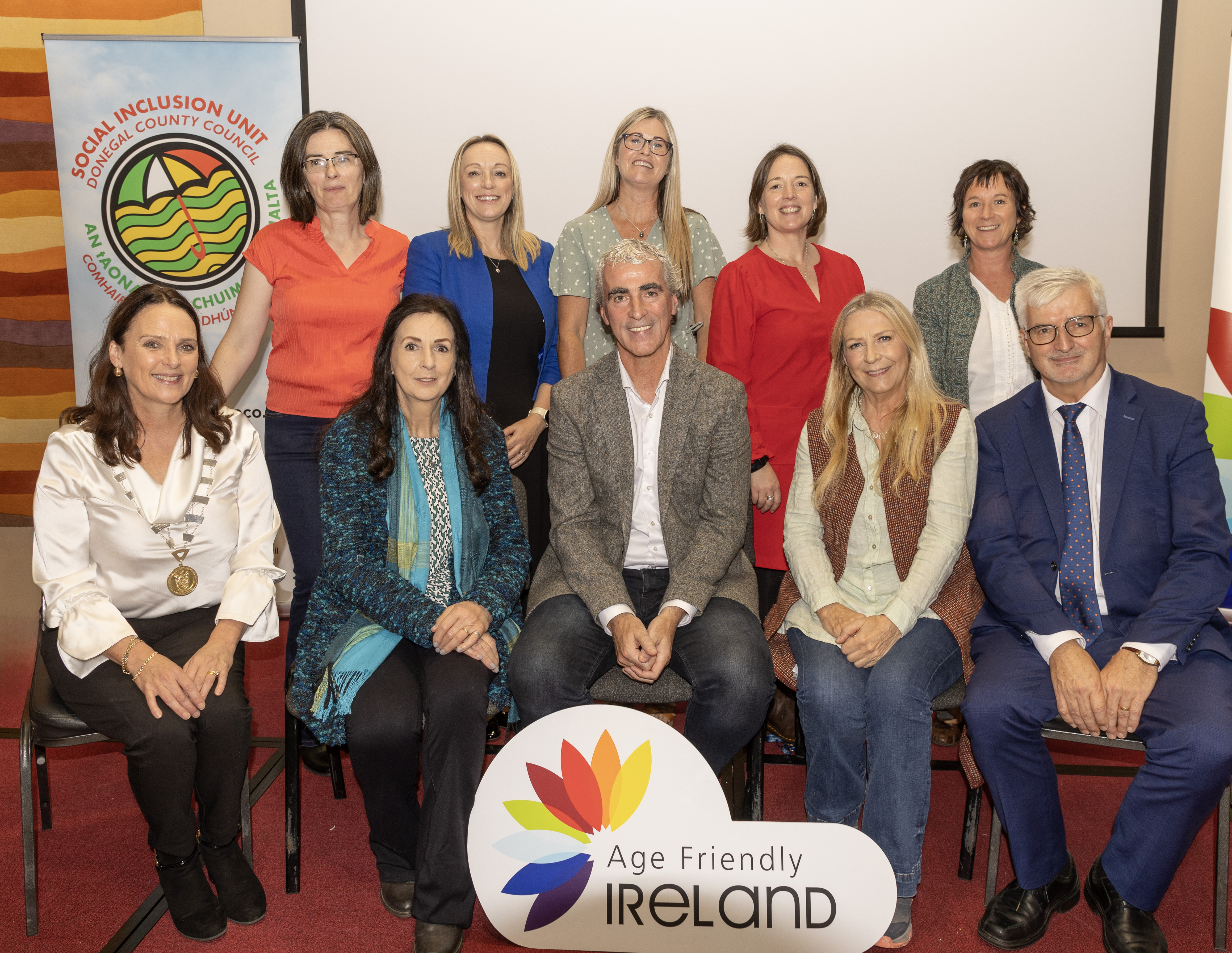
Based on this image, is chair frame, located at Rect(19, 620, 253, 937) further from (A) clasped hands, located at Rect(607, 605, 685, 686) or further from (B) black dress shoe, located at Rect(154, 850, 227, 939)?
(A) clasped hands, located at Rect(607, 605, 685, 686)

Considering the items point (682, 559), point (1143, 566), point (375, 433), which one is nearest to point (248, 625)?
point (375, 433)

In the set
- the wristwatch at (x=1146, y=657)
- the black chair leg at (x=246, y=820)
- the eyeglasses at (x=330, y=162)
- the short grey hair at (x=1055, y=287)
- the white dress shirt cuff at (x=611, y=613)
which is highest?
the eyeglasses at (x=330, y=162)

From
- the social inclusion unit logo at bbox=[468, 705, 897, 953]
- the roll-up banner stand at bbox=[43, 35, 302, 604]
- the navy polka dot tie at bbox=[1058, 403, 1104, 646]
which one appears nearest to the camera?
the social inclusion unit logo at bbox=[468, 705, 897, 953]

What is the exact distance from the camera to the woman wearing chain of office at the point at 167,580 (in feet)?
6.83

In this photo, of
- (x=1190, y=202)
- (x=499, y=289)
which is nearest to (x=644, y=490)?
(x=499, y=289)

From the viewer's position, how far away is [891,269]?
167 inches

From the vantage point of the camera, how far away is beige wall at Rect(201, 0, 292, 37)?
417 cm

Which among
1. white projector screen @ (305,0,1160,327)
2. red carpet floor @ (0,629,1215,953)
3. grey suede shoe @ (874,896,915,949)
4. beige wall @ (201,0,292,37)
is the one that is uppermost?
beige wall @ (201,0,292,37)

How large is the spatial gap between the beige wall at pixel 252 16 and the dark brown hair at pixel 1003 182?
10.2 feet

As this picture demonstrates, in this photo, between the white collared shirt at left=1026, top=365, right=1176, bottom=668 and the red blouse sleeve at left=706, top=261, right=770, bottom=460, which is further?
the red blouse sleeve at left=706, top=261, right=770, bottom=460

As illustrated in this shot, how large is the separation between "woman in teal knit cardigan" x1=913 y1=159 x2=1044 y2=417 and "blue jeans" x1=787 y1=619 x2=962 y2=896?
101 centimetres

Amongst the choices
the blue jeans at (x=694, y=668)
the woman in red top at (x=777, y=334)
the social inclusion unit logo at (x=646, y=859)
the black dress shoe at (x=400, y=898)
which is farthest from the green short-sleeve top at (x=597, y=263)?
the black dress shoe at (x=400, y=898)

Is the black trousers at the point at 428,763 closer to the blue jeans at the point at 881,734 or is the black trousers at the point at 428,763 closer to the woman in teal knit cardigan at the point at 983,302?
the blue jeans at the point at 881,734

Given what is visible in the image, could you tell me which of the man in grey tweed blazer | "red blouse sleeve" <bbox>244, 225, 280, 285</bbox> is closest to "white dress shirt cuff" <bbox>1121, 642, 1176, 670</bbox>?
the man in grey tweed blazer
